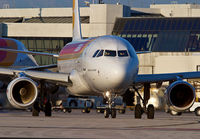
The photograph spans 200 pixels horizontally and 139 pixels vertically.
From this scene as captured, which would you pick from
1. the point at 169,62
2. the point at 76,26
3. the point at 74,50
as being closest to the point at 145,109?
the point at 74,50

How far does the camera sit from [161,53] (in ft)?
303

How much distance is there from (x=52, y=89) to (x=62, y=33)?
215ft

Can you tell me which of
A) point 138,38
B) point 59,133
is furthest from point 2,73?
point 138,38

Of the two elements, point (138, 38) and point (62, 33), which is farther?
point (62, 33)

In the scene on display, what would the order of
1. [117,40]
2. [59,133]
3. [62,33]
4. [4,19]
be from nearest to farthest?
[59,133], [117,40], [62,33], [4,19]

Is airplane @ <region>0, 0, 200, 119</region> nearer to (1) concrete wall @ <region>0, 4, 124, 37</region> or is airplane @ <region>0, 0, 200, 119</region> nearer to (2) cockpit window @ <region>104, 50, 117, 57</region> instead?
(2) cockpit window @ <region>104, 50, 117, 57</region>

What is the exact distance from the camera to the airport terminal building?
296 feet

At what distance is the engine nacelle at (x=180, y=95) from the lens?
28906mm

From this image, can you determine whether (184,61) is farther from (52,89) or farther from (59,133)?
(59,133)

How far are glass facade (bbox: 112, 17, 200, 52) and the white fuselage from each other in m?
61.2

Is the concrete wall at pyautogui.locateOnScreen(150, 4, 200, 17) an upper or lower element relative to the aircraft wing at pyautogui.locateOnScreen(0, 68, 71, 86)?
upper

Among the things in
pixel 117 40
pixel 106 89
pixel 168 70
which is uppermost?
pixel 117 40

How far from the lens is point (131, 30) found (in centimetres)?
9781

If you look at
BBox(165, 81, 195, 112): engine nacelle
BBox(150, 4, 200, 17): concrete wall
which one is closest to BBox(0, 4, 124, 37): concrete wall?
BBox(150, 4, 200, 17): concrete wall
